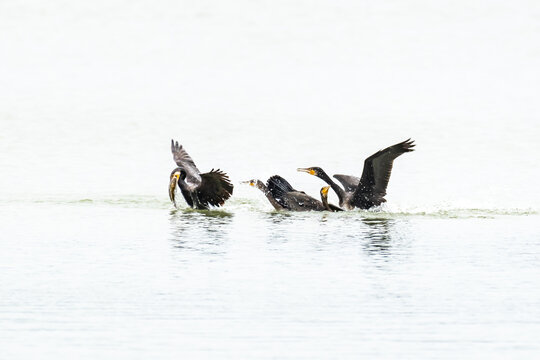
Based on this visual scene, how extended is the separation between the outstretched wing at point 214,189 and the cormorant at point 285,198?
630mm

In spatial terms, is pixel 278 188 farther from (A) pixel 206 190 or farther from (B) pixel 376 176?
(B) pixel 376 176

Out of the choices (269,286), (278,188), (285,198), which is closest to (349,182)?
(278,188)

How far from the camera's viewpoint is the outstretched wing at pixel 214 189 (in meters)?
19.2

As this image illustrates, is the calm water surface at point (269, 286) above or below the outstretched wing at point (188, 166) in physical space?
below

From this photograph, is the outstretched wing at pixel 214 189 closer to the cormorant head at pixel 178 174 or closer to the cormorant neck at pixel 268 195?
the cormorant head at pixel 178 174

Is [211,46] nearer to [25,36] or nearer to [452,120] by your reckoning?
[25,36]

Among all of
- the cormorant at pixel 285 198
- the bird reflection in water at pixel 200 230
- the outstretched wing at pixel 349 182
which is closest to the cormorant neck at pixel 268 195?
the cormorant at pixel 285 198

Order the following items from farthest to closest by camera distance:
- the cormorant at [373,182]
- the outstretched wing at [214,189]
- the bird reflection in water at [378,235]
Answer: the outstretched wing at [214,189]
the cormorant at [373,182]
the bird reflection in water at [378,235]

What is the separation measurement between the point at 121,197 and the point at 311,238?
5.49 m

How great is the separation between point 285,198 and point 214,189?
3.37 feet

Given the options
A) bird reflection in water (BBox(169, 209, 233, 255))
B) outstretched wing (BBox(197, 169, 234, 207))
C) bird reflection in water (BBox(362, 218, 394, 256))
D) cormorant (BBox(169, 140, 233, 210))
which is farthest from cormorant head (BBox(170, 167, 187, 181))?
bird reflection in water (BBox(362, 218, 394, 256))

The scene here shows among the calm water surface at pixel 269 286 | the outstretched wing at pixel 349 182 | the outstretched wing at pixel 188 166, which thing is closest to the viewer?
the calm water surface at pixel 269 286

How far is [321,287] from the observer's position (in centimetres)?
1257

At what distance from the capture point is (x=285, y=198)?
19.3 meters
